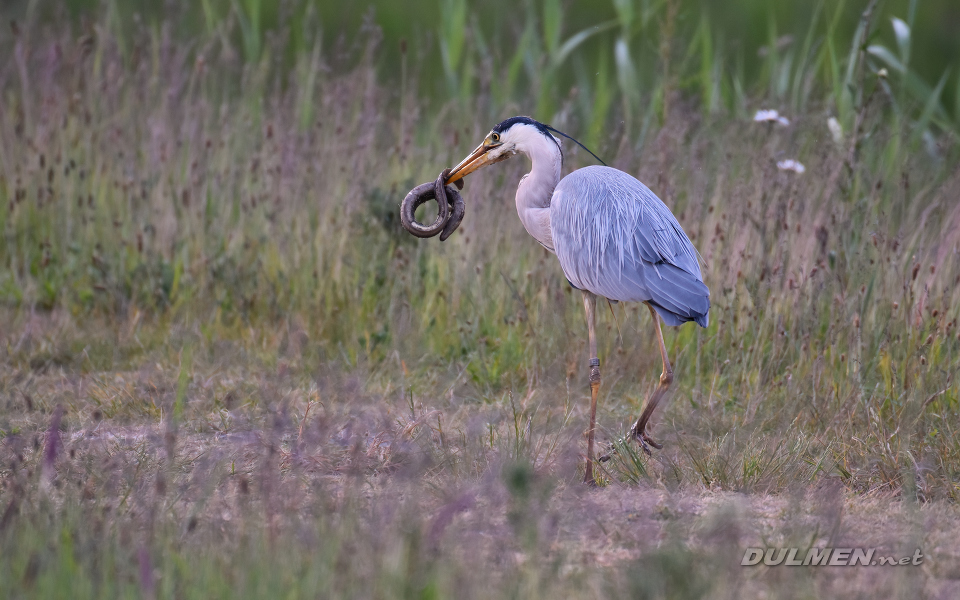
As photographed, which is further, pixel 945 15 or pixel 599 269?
pixel 945 15

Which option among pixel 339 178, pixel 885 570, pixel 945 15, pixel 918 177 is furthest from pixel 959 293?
pixel 945 15

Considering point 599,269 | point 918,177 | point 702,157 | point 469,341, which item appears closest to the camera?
point 599,269

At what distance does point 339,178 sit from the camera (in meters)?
6.32

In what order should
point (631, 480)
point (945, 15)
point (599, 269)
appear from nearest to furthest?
point (631, 480) < point (599, 269) < point (945, 15)

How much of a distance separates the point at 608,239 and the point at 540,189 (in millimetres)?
536

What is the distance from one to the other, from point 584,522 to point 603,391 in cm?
171

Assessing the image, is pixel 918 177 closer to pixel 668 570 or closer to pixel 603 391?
pixel 603 391

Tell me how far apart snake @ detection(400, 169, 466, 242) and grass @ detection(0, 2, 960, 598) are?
0.70 m

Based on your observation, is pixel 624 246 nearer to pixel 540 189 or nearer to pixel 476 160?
pixel 540 189

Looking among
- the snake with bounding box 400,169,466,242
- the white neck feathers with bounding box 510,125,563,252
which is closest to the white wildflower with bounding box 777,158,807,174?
the white neck feathers with bounding box 510,125,563,252

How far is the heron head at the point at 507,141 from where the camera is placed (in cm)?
461

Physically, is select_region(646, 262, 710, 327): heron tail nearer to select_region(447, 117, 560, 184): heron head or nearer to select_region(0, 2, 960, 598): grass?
select_region(0, 2, 960, 598): grass

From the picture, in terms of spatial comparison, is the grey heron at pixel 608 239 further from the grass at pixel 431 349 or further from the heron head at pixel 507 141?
the grass at pixel 431 349

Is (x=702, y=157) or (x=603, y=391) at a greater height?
(x=702, y=157)
